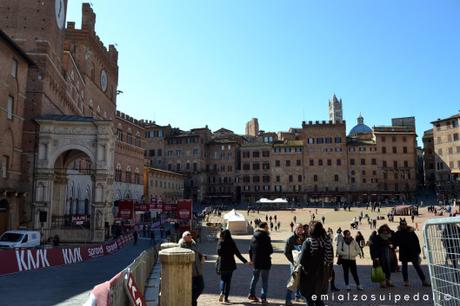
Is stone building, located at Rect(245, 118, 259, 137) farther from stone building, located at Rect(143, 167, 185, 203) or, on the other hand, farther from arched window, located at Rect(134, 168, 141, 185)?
arched window, located at Rect(134, 168, 141, 185)

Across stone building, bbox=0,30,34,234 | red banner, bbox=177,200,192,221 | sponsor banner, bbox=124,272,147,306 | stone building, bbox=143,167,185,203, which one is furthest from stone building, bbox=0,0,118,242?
stone building, bbox=143,167,185,203

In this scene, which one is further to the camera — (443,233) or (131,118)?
(131,118)

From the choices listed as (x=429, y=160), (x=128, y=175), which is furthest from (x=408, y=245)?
(x=429, y=160)

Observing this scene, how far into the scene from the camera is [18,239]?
2100 cm

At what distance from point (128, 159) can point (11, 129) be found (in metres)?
33.5

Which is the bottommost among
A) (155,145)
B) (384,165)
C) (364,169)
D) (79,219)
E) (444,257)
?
(444,257)

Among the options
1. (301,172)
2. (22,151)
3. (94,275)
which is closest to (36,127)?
(22,151)

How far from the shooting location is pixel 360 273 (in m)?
14.7

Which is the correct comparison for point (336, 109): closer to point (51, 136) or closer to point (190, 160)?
point (190, 160)

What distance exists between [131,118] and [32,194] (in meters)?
36.1

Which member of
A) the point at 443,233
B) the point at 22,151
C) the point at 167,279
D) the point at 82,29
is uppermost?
the point at 82,29

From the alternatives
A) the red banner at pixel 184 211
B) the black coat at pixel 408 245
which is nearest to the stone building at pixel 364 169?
the red banner at pixel 184 211

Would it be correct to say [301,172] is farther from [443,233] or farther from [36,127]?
[443,233]

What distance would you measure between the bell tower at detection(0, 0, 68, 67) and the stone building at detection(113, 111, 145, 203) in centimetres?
2669
